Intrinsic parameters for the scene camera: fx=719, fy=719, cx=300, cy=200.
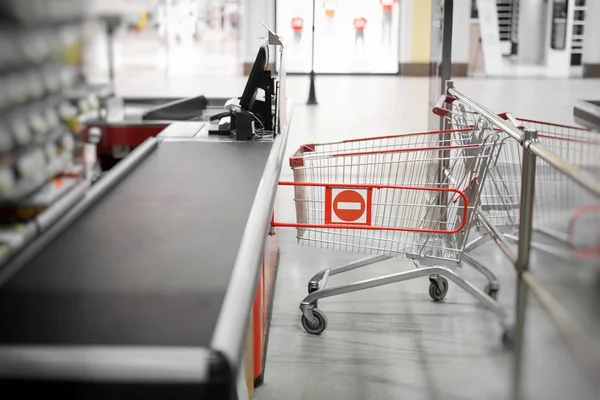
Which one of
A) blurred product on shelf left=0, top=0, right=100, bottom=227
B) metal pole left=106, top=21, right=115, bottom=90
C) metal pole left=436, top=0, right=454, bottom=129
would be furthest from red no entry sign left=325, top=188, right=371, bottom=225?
metal pole left=436, top=0, right=454, bottom=129

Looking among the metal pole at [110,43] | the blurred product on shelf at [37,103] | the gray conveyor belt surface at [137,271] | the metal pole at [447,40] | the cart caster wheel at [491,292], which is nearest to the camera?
the gray conveyor belt surface at [137,271]

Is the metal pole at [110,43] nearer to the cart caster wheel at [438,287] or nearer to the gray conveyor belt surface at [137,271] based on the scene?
the gray conveyor belt surface at [137,271]

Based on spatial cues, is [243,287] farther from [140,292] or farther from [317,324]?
[317,324]

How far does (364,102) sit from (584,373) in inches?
362

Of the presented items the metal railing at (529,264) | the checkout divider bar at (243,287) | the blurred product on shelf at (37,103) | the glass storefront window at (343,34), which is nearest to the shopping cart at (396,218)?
the metal railing at (529,264)

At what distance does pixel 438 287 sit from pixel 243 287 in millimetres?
2777

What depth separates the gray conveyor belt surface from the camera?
1328 millimetres

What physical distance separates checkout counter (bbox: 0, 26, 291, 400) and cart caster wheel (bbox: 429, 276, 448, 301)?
1850mm

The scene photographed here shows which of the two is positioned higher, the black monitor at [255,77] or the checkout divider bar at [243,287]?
the black monitor at [255,77]

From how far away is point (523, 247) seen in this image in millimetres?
2373

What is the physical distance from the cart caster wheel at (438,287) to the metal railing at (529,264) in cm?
124

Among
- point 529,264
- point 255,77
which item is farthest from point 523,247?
point 255,77

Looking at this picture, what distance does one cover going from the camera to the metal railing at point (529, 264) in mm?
1764

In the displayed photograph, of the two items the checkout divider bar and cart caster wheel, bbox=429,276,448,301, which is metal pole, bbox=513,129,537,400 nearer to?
the checkout divider bar
